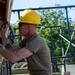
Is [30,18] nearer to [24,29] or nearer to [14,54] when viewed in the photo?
[24,29]

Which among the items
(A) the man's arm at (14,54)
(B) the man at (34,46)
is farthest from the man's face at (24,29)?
(A) the man's arm at (14,54)

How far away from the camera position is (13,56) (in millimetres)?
3066

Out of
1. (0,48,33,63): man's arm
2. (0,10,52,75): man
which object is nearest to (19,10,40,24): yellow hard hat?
(0,10,52,75): man

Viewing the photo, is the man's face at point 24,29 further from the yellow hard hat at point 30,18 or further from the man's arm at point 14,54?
the man's arm at point 14,54

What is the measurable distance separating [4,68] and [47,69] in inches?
172

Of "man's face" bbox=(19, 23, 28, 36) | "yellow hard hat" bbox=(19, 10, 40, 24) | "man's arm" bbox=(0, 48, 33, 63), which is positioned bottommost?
"man's arm" bbox=(0, 48, 33, 63)

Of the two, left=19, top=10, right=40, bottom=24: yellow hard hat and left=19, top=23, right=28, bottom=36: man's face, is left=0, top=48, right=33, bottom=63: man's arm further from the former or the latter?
left=19, top=10, right=40, bottom=24: yellow hard hat

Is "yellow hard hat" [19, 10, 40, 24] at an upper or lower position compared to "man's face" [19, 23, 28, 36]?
upper

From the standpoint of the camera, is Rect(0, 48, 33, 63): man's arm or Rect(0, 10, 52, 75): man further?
Rect(0, 10, 52, 75): man

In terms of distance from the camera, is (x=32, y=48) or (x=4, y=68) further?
(x=4, y=68)

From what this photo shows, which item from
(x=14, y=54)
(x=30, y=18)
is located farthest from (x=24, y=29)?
(x=14, y=54)

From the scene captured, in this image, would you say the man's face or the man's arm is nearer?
the man's arm

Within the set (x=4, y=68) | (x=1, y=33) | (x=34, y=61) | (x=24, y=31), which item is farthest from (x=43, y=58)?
(x=4, y=68)

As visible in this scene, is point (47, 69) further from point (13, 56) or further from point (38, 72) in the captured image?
point (13, 56)
